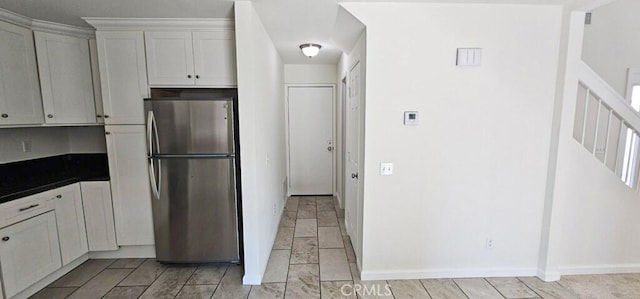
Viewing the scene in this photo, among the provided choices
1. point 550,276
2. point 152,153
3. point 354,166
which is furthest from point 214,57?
point 550,276

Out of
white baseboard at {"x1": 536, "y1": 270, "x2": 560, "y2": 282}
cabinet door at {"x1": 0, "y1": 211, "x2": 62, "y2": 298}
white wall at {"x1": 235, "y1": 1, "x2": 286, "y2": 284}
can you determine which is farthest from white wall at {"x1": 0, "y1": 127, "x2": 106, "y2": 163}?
white baseboard at {"x1": 536, "y1": 270, "x2": 560, "y2": 282}

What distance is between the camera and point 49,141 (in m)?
2.76

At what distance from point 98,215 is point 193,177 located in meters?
1.11

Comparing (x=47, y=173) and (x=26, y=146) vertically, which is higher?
(x=26, y=146)

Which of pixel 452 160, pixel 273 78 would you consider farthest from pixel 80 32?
pixel 452 160

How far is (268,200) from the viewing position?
111 inches

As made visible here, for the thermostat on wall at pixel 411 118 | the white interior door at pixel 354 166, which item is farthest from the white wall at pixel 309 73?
the thermostat on wall at pixel 411 118

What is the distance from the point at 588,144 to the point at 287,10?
3894 mm

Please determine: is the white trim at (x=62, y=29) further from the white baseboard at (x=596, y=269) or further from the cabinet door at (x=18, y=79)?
the white baseboard at (x=596, y=269)

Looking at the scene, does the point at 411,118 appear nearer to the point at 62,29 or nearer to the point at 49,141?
the point at 62,29

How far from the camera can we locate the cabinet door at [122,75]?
2434mm

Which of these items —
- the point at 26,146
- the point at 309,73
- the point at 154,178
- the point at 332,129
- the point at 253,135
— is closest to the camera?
the point at 253,135

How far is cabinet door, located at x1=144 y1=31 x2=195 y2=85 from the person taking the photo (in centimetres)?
244

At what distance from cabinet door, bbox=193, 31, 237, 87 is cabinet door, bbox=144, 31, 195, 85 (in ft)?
0.24
